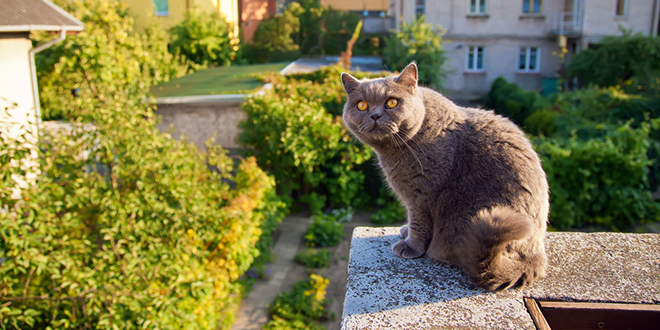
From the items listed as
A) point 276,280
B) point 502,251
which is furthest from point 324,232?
point 502,251

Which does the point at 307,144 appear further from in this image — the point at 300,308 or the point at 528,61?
the point at 528,61

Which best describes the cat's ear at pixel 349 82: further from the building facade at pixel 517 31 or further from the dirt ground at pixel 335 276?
the building facade at pixel 517 31

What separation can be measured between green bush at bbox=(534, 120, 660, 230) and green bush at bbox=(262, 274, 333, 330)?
9.41 feet

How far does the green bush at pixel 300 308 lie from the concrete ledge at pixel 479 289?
2.60m

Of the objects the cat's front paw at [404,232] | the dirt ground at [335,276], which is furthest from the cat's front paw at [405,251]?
the dirt ground at [335,276]

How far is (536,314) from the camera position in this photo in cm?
132

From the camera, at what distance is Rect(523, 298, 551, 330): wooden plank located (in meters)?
1.28

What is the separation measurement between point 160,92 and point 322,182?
3.47 m

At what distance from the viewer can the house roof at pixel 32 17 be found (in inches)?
Result: 180

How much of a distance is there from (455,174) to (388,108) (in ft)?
1.07

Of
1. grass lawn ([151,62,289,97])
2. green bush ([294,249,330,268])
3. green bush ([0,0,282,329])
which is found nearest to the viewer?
green bush ([0,0,282,329])

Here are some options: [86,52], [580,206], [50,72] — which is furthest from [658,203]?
[50,72]

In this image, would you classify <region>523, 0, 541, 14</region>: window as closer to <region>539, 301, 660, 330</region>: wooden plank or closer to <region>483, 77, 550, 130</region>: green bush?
<region>483, 77, 550, 130</region>: green bush

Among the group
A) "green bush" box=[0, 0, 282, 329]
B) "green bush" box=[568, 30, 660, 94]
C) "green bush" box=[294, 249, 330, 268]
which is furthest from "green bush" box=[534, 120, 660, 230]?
"green bush" box=[568, 30, 660, 94]
